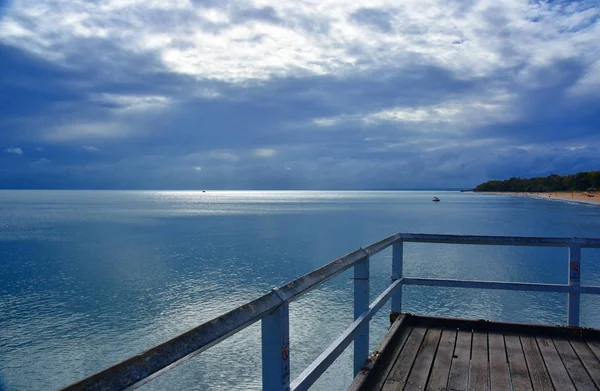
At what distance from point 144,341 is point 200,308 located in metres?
4.10

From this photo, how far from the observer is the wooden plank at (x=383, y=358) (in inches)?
156

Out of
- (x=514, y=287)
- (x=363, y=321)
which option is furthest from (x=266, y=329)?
(x=514, y=287)

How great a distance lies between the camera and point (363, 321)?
411 cm

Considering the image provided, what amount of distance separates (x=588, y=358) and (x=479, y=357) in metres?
1.08

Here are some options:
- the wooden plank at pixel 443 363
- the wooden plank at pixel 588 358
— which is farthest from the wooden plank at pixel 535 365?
the wooden plank at pixel 443 363

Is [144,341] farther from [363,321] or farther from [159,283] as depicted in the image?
[363,321]

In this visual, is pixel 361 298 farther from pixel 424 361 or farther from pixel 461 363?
pixel 461 363

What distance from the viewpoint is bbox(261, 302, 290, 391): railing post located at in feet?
7.88

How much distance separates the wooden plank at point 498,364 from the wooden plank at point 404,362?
729 millimetres

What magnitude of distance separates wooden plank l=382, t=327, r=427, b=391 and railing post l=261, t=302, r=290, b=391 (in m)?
1.85

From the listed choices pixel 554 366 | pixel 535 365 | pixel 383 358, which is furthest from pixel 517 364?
pixel 383 358

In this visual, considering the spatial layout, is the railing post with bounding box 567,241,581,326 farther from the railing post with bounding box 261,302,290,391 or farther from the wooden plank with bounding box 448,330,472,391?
the railing post with bounding box 261,302,290,391

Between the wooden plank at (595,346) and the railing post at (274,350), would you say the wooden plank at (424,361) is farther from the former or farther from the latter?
the railing post at (274,350)

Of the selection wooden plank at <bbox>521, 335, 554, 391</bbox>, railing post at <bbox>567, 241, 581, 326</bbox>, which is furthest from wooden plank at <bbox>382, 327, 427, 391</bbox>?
railing post at <bbox>567, 241, 581, 326</bbox>
